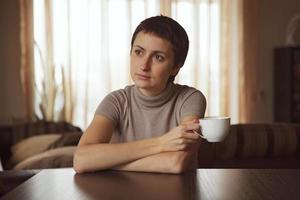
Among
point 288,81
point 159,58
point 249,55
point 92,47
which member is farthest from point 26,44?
point 288,81

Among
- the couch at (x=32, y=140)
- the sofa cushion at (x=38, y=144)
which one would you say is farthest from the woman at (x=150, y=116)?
the sofa cushion at (x=38, y=144)

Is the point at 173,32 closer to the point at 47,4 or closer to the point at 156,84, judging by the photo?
the point at 156,84

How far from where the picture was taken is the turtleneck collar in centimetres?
153

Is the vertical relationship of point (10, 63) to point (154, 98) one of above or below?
above

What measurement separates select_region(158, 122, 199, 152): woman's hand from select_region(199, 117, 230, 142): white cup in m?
0.10

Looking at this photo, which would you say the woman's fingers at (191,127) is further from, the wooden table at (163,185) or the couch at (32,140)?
the couch at (32,140)

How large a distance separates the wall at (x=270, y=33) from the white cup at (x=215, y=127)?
373 cm

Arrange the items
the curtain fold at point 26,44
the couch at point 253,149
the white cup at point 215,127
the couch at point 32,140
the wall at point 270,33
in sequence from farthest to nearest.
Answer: the wall at point 270,33
the curtain fold at point 26,44
the couch at point 32,140
the couch at point 253,149
the white cup at point 215,127

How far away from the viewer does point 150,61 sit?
1.45 meters

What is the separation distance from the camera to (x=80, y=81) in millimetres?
4055

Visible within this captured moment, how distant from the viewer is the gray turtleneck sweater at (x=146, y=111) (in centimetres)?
154

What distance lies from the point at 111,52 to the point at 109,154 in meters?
2.93

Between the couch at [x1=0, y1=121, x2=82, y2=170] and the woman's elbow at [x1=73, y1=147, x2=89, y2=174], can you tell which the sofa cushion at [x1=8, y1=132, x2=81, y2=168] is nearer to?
the couch at [x1=0, y1=121, x2=82, y2=170]

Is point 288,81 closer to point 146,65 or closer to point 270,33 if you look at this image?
point 270,33
